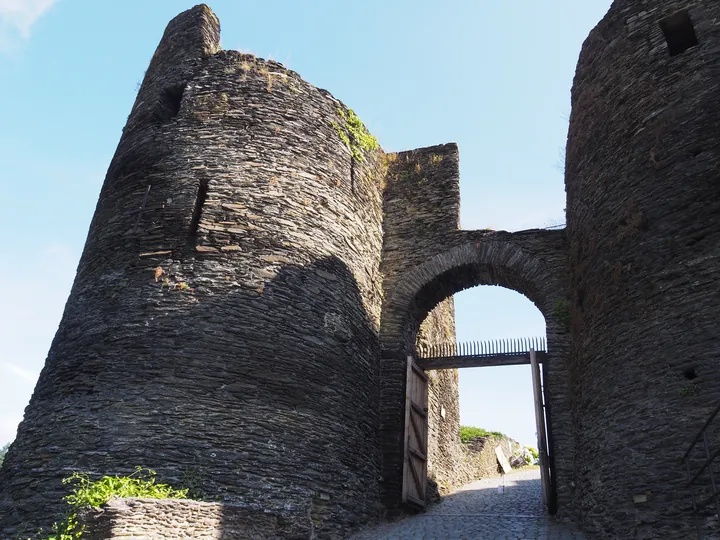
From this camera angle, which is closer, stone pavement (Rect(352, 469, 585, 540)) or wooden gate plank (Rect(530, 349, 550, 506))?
stone pavement (Rect(352, 469, 585, 540))

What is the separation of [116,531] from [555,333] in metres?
6.79

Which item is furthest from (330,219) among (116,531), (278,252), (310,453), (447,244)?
(116,531)

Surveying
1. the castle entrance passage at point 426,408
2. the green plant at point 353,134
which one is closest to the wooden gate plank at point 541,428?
the castle entrance passage at point 426,408

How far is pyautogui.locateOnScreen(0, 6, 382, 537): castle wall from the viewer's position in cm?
792

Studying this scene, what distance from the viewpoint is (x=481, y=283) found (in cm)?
1195

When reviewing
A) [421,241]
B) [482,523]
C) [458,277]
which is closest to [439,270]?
[458,277]

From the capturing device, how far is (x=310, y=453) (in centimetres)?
868

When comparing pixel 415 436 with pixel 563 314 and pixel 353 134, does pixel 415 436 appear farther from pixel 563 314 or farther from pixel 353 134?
pixel 353 134

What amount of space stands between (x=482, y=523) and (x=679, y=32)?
7.24 metres

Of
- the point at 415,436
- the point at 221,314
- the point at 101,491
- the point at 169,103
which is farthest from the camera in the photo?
the point at 169,103

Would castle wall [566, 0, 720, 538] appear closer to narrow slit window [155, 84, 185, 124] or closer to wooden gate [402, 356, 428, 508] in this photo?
wooden gate [402, 356, 428, 508]

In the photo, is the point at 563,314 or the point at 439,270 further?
the point at 439,270

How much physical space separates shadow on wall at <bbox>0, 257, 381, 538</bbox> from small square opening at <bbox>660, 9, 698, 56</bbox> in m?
5.89

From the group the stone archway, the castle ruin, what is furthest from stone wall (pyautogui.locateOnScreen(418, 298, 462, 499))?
the castle ruin
